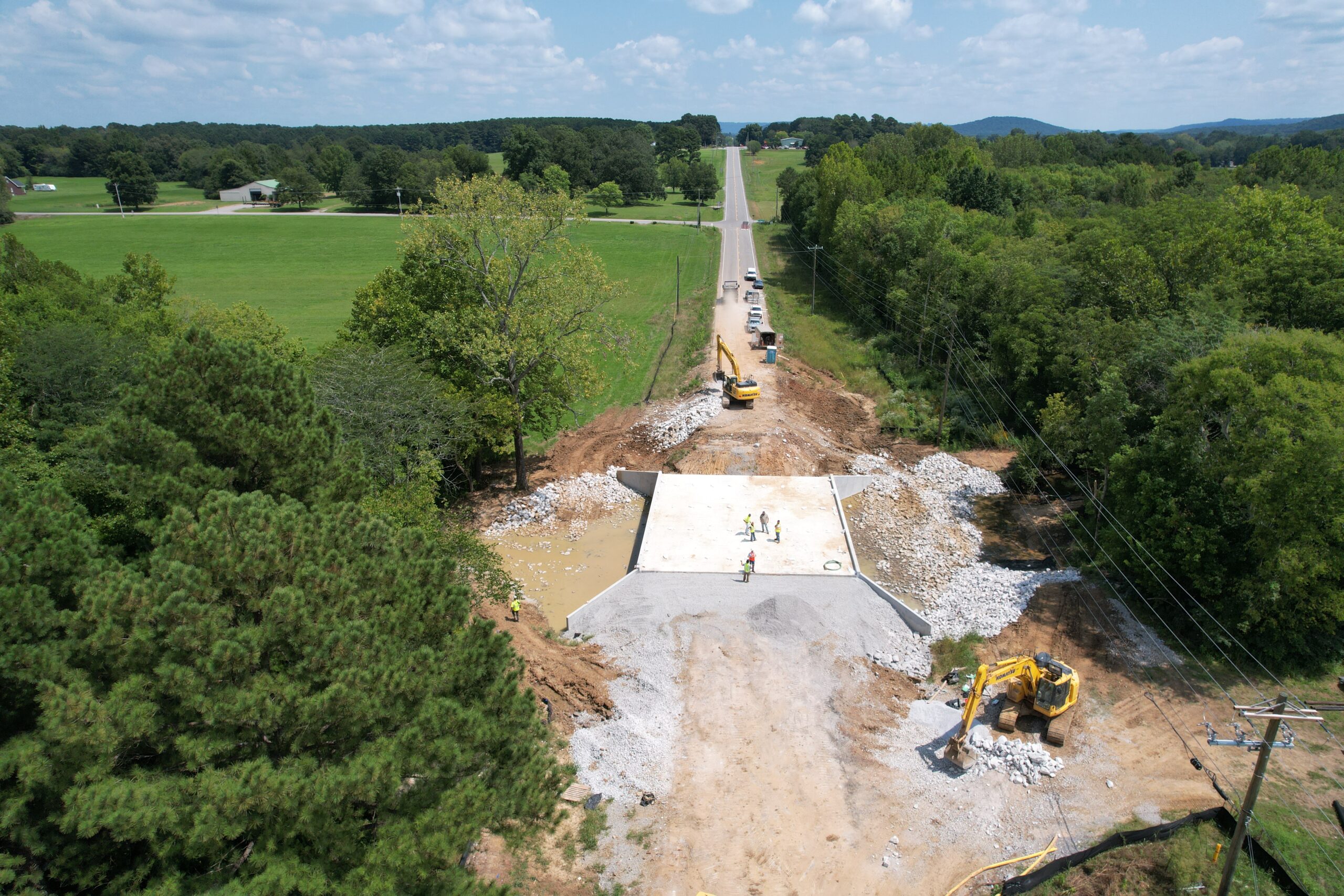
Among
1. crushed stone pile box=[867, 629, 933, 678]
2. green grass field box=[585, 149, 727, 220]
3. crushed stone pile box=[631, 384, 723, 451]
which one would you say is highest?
green grass field box=[585, 149, 727, 220]

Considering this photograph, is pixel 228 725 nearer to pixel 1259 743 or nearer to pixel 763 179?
pixel 1259 743

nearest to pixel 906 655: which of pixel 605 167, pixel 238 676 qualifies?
pixel 238 676

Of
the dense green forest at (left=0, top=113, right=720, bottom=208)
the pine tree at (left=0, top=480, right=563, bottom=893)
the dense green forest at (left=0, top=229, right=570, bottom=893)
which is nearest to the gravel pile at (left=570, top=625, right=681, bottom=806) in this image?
the dense green forest at (left=0, top=229, right=570, bottom=893)

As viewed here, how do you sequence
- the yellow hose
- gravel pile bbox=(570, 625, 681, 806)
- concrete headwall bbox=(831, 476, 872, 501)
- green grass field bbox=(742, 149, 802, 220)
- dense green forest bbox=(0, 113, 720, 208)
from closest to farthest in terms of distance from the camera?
the yellow hose < gravel pile bbox=(570, 625, 681, 806) < concrete headwall bbox=(831, 476, 872, 501) < green grass field bbox=(742, 149, 802, 220) < dense green forest bbox=(0, 113, 720, 208)

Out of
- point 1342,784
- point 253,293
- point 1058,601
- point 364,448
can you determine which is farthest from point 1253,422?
point 253,293

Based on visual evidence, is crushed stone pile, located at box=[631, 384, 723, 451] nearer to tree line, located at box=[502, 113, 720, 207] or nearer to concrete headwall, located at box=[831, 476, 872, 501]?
concrete headwall, located at box=[831, 476, 872, 501]

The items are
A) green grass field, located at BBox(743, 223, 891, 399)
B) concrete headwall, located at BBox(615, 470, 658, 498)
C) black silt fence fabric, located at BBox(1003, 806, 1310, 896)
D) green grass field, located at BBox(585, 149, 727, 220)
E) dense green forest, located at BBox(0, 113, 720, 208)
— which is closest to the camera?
black silt fence fabric, located at BBox(1003, 806, 1310, 896)
